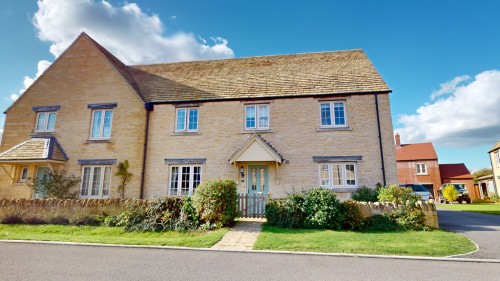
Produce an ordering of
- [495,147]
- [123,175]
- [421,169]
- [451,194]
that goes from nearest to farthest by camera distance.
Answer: [123,175] → [451,194] → [495,147] → [421,169]

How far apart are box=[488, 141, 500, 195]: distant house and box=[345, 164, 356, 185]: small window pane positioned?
34.5m

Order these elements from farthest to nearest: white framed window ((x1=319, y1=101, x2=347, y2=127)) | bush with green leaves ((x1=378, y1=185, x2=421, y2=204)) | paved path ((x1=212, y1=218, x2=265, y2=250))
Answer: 1. white framed window ((x1=319, y1=101, x2=347, y2=127))
2. bush with green leaves ((x1=378, y1=185, x2=421, y2=204))
3. paved path ((x1=212, y1=218, x2=265, y2=250))

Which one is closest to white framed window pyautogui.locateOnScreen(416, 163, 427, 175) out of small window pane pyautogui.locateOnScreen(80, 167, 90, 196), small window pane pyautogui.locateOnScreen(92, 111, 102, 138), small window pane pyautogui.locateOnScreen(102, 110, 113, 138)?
small window pane pyautogui.locateOnScreen(102, 110, 113, 138)

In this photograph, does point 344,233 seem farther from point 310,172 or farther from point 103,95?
point 103,95

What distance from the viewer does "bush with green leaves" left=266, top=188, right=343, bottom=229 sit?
411 inches

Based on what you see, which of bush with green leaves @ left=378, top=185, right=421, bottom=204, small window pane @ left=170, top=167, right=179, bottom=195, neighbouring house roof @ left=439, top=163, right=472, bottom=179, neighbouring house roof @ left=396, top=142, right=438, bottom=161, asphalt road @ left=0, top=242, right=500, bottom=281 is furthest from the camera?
neighbouring house roof @ left=439, top=163, right=472, bottom=179

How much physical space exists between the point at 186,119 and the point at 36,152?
9344 millimetres

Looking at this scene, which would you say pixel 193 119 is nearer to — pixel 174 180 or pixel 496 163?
pixel 174 180

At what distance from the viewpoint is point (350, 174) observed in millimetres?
15039

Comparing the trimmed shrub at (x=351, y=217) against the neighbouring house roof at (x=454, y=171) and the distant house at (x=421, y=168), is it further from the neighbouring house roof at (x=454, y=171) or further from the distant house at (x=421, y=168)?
the neighbouring house roof at (x=454, y=171)

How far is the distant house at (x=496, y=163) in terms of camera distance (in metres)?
35.7

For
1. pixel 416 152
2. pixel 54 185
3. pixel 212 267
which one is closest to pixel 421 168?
pixel 416 152

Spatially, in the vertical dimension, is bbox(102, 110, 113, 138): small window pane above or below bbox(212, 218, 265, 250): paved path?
above

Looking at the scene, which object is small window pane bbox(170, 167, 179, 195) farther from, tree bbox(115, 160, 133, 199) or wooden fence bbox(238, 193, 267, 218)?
wooden fence bbox(238, 193, 267, 218)
